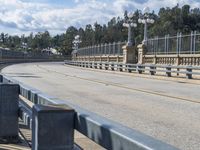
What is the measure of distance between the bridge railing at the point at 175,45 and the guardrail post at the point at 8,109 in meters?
31.4

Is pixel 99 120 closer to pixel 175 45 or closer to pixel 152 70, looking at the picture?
pixel 152 70

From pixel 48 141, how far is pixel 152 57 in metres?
41.7

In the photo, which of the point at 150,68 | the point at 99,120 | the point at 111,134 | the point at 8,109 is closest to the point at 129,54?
the point at 150,68

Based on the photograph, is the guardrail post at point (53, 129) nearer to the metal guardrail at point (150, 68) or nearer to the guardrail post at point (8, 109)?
the guardrail post at point (8, 109)

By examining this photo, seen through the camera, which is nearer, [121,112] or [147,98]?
[121,112]

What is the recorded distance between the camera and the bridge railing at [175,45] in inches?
1510

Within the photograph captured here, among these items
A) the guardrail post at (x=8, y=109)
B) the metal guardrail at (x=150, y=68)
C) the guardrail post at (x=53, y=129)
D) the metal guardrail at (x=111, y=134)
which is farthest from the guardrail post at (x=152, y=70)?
the guardrail post at (x=53, y=129)

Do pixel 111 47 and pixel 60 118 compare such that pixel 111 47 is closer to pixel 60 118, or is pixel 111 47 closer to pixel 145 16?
pixel 145 16

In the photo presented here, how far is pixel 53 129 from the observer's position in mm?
4402

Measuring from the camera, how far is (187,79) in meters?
29.7

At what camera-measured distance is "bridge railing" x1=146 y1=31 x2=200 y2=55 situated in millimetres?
38359

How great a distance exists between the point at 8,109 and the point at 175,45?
117 feet

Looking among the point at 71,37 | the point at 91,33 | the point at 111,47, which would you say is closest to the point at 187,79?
the point at 111,47

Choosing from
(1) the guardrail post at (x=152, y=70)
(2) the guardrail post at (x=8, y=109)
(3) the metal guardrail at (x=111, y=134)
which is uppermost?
(3) the metal guardrail at (x=111, y=134)
